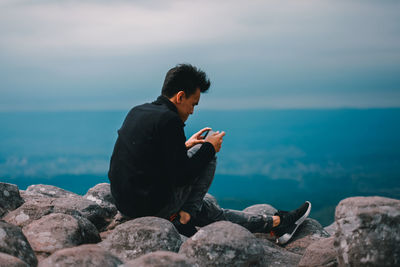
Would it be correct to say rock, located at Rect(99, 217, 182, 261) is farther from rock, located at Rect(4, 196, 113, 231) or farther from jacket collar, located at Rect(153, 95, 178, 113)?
jacket collar, located at Rect(153, 95, 178, 113)

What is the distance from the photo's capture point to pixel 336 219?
3.55 m

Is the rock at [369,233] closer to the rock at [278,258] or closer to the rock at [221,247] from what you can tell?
the rock at [221,247]

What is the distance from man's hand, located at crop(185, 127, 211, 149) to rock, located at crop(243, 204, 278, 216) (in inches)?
64.0

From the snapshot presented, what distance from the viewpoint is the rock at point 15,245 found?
3520mm

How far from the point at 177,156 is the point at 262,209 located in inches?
89.7

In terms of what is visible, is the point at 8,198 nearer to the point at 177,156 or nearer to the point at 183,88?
the point at 177,156

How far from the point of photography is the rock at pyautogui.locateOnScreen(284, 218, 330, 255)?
5.25 meters

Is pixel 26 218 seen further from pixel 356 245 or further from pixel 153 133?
pixel 356 245

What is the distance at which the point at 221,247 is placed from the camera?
144 inches

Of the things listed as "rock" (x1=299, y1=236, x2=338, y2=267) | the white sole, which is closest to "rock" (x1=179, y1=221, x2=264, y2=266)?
"rock" (x1=299, y1=236, x2=338, y2=267)

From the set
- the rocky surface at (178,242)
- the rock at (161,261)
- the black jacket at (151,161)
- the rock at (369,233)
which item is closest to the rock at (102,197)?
the rocky surface at (178,242)

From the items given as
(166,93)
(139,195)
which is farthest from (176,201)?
(166,93)

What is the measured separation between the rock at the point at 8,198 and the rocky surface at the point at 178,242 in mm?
43

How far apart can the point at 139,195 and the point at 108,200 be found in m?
1.88
